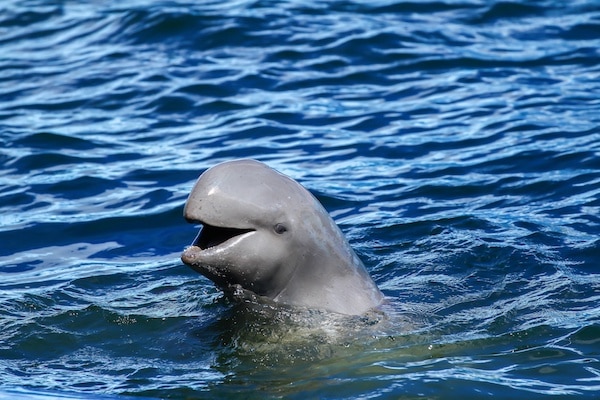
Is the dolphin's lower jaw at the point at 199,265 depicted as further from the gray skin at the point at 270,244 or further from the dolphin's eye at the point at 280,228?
the dolphin's eye at the point at 280,228

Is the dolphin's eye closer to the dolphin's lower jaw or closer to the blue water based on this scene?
the dolphin's lower jaw

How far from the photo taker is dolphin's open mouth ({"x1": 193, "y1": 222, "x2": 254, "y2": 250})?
22.8 feet

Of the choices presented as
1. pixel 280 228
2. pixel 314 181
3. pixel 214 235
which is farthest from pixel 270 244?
pixel 314 181

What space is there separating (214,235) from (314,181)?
170 inches

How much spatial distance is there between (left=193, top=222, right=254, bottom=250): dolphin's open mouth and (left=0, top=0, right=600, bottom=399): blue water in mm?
536

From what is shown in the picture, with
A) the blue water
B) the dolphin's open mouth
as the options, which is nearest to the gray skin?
the dolphin's open mouth

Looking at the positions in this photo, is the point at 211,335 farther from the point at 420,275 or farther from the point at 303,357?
the point at 420,275

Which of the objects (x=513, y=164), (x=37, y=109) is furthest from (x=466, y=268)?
(x=37, y=109)

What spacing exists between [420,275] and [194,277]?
1.69m

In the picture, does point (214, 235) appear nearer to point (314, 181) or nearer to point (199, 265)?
point (199, 265)

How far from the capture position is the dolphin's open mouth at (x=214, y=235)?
695 cm

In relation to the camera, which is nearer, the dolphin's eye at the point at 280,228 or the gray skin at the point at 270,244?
the gray skin at the point at 270,244

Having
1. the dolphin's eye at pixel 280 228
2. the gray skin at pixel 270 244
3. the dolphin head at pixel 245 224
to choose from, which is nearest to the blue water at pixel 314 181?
the gray skin at pixel 270 244

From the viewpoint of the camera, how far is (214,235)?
7.08 metres
